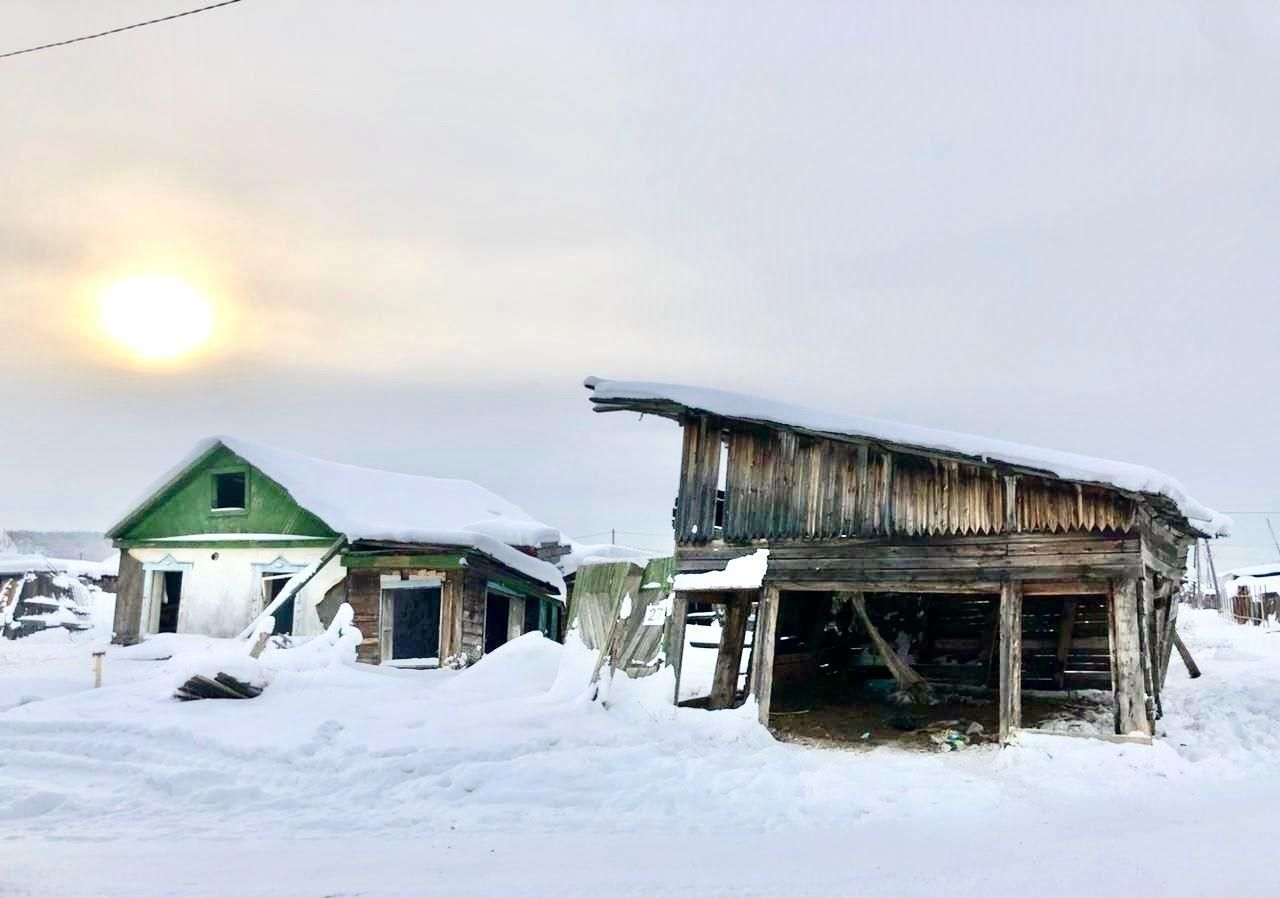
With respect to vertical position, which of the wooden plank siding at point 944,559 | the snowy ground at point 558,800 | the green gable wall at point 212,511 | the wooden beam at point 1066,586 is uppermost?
the green gable wall at point 212,511

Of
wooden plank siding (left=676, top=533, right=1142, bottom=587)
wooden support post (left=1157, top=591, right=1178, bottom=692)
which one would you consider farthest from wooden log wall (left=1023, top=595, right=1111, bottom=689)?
wooden plank siding (left=676, top=533, right=1142, bottom=587)

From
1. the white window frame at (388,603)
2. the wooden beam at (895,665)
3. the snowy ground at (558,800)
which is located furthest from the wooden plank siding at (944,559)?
the white window frame at (388,603)

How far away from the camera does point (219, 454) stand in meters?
27.8

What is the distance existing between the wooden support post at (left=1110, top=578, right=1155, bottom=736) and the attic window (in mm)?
21817

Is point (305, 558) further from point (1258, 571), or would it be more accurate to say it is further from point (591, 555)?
point (1258, 571)

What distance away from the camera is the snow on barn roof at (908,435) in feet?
46.2

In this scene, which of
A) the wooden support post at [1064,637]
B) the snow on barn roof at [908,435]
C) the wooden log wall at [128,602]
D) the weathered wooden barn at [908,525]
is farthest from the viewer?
the wooden log wall at [128,602]

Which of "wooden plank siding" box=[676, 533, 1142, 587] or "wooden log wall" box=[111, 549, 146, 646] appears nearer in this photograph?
"wooden plank siding" box=[676, 533, 1142, 587]

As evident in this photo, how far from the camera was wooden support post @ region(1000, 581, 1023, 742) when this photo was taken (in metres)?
14.6

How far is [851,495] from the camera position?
52.5 ft

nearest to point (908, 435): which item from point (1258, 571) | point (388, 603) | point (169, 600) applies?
point (388, 603)

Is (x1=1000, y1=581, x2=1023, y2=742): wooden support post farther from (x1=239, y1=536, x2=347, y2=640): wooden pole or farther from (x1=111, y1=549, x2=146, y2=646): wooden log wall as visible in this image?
(x1=111, y1=549, x2=146, y2=646): wooden log wall

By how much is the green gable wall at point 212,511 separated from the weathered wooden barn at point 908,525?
12.3 meters

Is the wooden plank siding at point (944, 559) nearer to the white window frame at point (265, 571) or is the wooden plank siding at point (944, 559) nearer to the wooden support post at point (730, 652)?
the wooden support post at point (730, 652)
